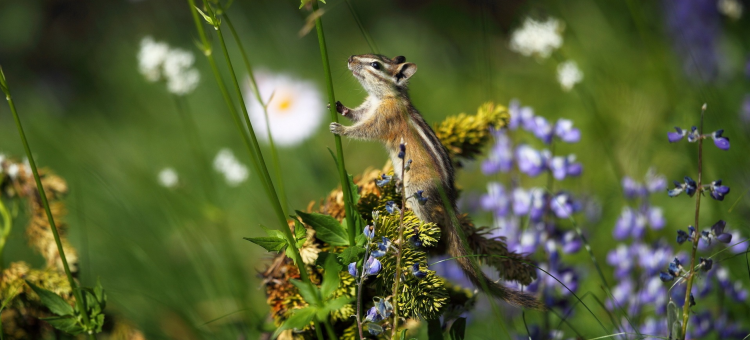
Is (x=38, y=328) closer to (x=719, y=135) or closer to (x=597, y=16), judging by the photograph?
(x=719, y=135)

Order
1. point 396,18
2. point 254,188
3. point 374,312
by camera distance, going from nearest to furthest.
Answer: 1. point 374,312
2. point 254,188
3. point 396,18

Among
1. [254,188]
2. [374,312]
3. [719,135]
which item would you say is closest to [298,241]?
[374,312]

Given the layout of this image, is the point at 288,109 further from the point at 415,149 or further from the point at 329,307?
the point at 329,307

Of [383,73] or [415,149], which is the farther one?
[383,73]

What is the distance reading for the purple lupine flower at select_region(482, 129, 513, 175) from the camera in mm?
2254

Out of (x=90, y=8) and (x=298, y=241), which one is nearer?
(x=298, y=241)

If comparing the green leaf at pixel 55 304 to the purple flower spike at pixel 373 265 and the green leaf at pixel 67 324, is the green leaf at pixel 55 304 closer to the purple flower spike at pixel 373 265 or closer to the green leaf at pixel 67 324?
the green leaf at pixel 67 324

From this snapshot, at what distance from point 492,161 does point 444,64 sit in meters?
1.73

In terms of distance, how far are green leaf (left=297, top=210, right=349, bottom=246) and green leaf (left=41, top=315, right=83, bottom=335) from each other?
1.95 ft

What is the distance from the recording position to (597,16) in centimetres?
400

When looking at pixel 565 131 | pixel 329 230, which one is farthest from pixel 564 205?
pixel 329 230

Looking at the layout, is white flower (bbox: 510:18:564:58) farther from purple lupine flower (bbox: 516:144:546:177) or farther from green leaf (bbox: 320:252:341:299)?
green leaf (bbox: 320:252:341:299)

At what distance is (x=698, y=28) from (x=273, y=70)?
9.06 feet

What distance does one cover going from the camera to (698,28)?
13.1ft
